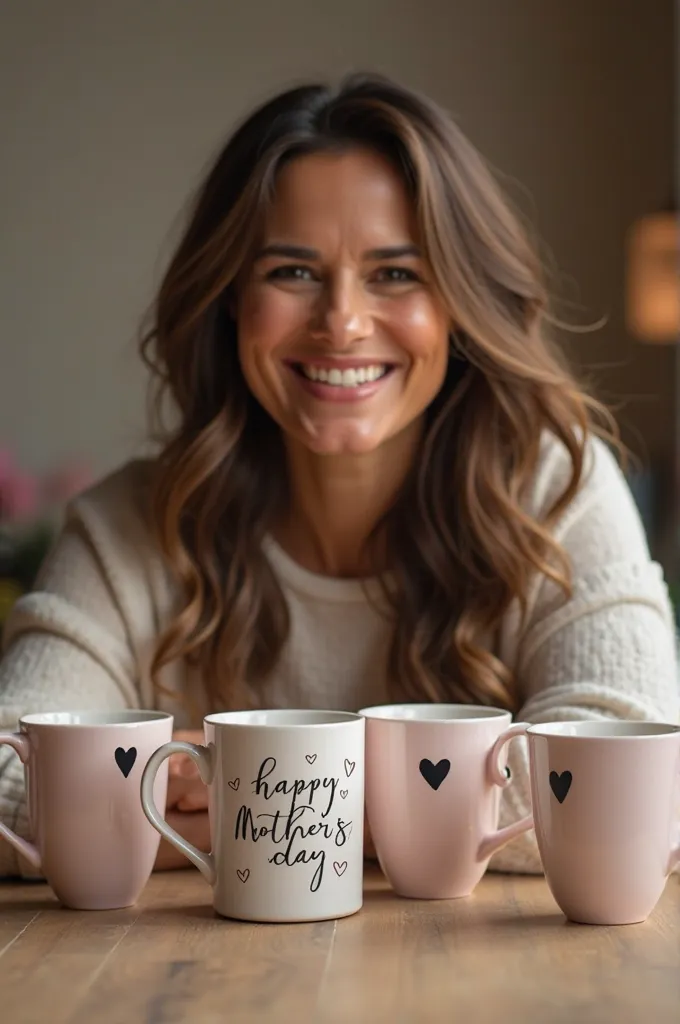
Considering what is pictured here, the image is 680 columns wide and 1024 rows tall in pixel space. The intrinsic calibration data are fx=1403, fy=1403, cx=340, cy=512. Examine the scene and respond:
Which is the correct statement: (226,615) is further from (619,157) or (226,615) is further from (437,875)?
(619,157)

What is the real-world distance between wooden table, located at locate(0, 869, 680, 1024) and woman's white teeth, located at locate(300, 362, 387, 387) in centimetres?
55

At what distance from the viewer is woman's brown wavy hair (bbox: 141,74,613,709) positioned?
4.48 ft

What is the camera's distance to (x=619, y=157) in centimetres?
415

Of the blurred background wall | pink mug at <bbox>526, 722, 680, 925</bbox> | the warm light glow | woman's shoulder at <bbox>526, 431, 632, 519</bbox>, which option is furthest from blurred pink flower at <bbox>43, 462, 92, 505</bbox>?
pink mug at <bbox>526, 722, 680, 925</bbox>

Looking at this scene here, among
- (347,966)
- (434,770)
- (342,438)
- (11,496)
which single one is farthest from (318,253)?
(11,496)

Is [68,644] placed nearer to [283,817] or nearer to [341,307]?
[341,307]

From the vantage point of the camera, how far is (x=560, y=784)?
88 cm

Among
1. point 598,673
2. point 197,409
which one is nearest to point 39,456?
point 197,409

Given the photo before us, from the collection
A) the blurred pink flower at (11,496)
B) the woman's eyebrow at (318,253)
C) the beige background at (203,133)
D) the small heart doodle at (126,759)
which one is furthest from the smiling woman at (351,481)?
the beige background at (203,133)

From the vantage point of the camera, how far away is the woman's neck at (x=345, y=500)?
1496 mm

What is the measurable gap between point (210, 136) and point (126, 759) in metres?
3.54

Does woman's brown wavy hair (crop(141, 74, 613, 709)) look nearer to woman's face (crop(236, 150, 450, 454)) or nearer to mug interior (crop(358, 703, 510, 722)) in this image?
woman's face (crop(236, 150, 450, 454))

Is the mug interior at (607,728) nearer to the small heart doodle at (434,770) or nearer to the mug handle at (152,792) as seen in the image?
the small heart doodle at (434,770)

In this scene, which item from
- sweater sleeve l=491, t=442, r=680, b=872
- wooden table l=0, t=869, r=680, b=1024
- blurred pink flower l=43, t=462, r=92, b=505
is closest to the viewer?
wooden table l=0, t=869, r=680, b=1024
